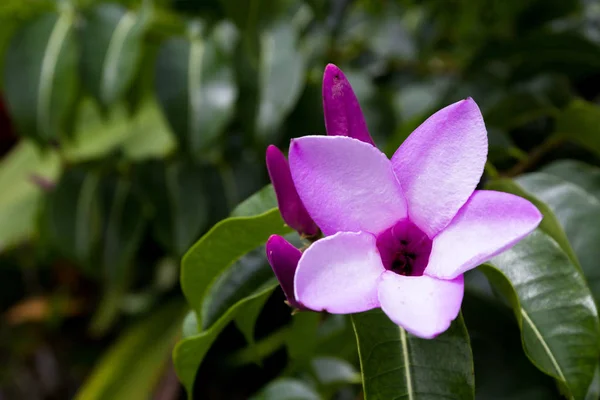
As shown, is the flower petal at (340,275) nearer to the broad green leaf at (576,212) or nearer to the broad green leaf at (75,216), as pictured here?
the broad green leaf at (576,212)

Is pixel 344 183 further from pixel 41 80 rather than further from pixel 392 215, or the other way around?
pixel 41 80

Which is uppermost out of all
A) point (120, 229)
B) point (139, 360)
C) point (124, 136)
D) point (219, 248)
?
point (219, 248)

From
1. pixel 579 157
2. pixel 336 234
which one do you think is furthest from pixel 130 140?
pixel 336 234

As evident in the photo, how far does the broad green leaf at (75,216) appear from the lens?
3.14ft

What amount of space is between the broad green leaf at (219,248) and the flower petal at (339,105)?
2.7 inches

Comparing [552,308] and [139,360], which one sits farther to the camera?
[139,360]

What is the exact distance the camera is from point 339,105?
0.32m

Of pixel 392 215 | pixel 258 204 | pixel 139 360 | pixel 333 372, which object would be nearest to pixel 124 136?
pixel 139 360

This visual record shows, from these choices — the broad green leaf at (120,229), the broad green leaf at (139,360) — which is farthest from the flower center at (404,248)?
the broad green leaf at (139,360)

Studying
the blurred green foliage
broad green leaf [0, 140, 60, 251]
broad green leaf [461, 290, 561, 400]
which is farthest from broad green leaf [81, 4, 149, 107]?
broad green leaf [461, 290, 561, 400]

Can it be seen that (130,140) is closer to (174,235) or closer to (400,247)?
(174,235)

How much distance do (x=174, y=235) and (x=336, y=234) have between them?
64cm

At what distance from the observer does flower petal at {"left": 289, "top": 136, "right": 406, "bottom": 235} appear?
0.28 metres

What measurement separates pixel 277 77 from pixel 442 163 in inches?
19.9
